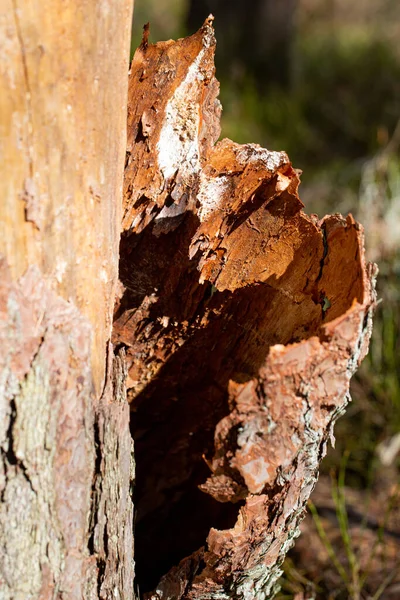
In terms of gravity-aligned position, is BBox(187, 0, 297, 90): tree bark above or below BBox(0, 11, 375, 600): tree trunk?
above

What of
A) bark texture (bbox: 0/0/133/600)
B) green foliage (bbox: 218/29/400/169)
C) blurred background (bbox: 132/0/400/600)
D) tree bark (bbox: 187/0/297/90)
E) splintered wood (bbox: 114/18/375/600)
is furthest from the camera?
tree bark (bbox: 187/0/297/90)

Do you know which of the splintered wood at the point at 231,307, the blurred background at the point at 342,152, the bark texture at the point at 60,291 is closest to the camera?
the bark texture at the point at 60,291

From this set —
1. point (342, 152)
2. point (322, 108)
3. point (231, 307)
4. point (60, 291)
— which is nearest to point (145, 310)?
point (231, 307)

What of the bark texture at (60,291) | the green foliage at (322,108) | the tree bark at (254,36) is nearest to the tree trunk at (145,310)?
the bark texture at (60,291)

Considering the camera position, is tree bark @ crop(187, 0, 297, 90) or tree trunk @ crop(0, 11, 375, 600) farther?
tree bark @ crop(187, 0, 297, 90)

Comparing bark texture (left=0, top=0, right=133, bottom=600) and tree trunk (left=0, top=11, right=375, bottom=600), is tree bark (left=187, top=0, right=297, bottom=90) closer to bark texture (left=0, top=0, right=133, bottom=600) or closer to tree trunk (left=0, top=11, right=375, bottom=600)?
tree trunk (left=0, top=11, right=375, bottom=600)

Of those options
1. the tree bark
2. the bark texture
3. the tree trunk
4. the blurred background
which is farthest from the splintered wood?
the tree bark

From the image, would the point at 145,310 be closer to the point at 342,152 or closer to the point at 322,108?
the point at 342,152

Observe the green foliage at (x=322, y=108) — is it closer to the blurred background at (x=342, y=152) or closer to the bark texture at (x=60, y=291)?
the blurred background at (x=342, y=152)
